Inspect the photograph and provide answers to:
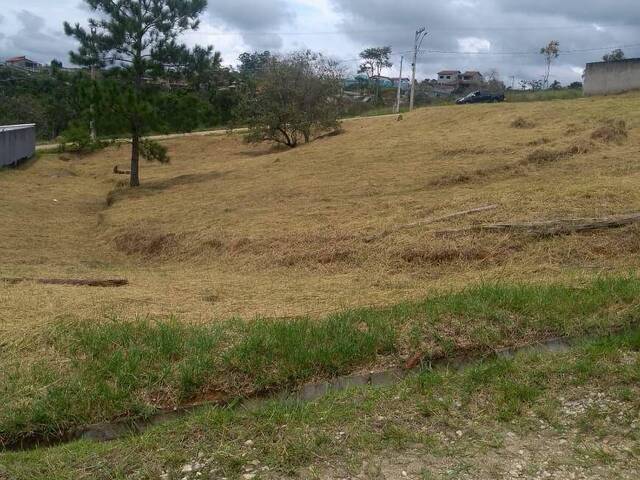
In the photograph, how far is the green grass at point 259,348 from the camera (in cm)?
407

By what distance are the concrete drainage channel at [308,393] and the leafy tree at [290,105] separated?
25.1 meters

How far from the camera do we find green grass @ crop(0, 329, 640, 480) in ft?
10.4

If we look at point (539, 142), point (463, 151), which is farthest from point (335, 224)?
point (539, 142)

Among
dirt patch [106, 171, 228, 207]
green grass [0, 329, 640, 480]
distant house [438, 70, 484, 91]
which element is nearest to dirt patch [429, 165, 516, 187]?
green grass [0, 329, 640, 480]

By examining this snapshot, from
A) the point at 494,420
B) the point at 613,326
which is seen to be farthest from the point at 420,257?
the point at 494,420

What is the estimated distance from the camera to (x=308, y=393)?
4348 mm

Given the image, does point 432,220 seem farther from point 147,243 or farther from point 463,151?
point 463,151

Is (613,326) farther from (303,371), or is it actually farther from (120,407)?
(120,407)

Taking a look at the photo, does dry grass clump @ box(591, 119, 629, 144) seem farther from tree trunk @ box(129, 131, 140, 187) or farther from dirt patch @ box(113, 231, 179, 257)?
tree trunk @ box(129, 131, 140, 187)

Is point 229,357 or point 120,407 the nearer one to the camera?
point 120,407

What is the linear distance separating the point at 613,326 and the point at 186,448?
11.2ft

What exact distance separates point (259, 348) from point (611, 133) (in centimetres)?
1256

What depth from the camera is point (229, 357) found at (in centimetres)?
459

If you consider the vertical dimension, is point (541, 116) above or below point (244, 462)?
above
